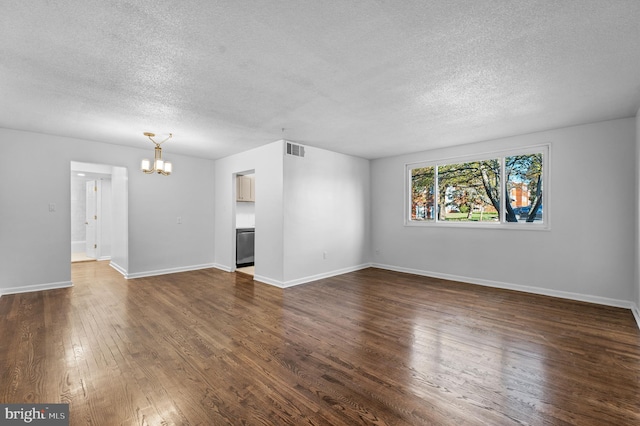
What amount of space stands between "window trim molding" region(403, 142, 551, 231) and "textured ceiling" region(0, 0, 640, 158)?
2.11ft

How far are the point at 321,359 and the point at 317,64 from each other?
254cm

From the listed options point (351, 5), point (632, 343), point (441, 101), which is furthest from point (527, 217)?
point (351, 5)

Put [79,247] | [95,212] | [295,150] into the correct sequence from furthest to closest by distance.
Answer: [79,247], [95,212], [295,150]

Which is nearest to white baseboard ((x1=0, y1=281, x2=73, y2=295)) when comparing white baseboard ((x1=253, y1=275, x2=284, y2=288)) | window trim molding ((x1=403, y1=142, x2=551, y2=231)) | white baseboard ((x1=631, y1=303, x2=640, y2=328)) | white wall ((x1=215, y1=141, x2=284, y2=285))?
white wall ((x1=215, y1=141, x2=284, y2=285))

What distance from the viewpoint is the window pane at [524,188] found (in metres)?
4.69

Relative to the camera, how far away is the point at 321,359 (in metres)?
2.53

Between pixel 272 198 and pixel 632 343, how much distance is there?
4813mm

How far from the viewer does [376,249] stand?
684 cm

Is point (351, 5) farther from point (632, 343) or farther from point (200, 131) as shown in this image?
point (632, 343)

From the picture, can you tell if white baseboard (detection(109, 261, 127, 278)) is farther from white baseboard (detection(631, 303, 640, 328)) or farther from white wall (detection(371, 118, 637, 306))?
white baseboard (detection(631, 303, 640, 328))

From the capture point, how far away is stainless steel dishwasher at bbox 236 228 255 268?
6641mm

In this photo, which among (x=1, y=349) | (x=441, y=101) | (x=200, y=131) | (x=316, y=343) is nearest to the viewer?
(x=1, y=349)

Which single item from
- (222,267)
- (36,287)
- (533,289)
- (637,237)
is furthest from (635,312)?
(36,287)

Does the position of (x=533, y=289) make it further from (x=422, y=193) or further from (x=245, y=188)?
(x=245, y=188)
